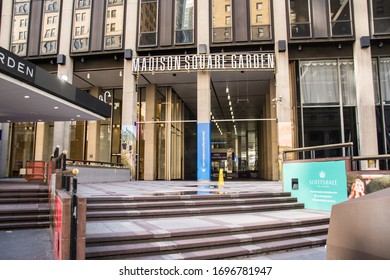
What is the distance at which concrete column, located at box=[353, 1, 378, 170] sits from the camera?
20.1 meters

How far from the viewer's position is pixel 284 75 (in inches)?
832

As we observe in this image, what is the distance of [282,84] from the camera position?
21109mm

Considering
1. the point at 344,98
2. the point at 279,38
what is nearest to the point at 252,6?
the point at 279,38

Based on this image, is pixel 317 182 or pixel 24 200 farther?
pixel 317 182

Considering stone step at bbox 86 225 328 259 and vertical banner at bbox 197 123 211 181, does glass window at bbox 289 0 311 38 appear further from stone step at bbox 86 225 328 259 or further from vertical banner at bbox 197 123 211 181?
stone step at bbox 86 225 328 259

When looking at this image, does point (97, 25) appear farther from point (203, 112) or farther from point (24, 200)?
point (24, 200)

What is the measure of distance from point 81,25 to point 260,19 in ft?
42.4

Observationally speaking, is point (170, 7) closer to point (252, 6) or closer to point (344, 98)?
point (252, 6)

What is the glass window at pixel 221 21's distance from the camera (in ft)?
71.1

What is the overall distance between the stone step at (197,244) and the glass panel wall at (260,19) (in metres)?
16.7

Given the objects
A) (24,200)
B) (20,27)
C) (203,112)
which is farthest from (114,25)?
(24,200)

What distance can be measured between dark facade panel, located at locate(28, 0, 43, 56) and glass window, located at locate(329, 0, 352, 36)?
20962 millimetres

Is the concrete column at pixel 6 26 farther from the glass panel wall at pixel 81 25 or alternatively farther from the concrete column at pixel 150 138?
the concrete column at pixel 150 138

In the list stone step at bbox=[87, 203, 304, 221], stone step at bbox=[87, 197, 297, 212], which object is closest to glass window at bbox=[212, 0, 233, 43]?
stone step at bbox=[87, 197, 297, 212]
